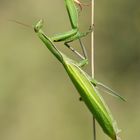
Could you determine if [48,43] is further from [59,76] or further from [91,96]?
[59,76]

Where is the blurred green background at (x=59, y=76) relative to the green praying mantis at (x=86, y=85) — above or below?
below

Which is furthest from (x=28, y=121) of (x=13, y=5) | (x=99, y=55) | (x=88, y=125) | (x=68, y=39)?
(x=68, y=39)

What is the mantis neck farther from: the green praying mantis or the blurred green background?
the blurred green background

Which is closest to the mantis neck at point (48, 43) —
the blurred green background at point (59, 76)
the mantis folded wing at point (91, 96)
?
the mantis folded wing at point (91, 96)

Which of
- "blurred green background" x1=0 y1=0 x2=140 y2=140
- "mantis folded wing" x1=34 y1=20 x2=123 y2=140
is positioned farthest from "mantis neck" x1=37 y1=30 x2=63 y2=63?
"blurred green background" x1=0 y1=0 x2=140 y2=140

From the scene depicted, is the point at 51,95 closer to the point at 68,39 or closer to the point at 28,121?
the point at 28,121

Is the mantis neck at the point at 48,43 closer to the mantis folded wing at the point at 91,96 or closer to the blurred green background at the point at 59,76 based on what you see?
the mantis folded wing at the point at 91,96
